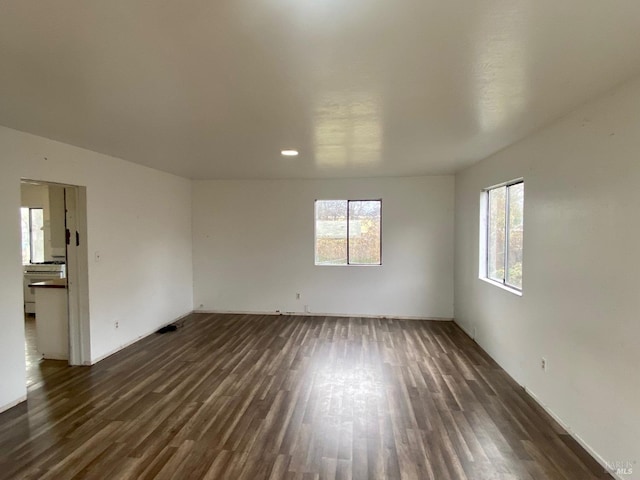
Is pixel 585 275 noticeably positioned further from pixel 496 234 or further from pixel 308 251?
pixel 308 251

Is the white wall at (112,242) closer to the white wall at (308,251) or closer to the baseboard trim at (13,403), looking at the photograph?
the baseboard trim at (13,403)

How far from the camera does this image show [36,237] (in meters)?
6.64

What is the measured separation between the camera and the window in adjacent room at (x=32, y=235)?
6.61 metres

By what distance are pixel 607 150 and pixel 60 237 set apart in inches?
219

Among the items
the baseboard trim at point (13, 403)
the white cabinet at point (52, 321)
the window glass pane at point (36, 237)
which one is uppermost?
the window glass pane at point (36, 237)

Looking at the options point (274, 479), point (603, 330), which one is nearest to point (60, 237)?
point (274, 479)

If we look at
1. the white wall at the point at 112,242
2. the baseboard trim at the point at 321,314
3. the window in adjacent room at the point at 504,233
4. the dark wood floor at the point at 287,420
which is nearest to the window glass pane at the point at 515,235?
the window in adjacent room at the point at 504,233

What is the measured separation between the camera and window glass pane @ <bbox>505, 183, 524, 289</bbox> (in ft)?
11.8

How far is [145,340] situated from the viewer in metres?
4.81

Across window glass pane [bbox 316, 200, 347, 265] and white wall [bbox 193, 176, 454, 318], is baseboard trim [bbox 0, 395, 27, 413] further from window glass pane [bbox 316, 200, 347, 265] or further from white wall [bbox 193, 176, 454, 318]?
window glass pane [bbox 316, 200, 347, 265]

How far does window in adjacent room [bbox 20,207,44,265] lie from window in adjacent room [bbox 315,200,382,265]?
529 cm

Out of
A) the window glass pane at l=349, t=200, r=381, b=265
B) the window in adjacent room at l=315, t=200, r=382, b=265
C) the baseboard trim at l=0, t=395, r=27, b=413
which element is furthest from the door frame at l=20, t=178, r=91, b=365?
the window glass pane at l=349, t=200, r=381, b=265

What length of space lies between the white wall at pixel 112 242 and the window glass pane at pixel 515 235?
4.67 metres

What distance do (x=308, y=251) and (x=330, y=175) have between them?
1394 mm
